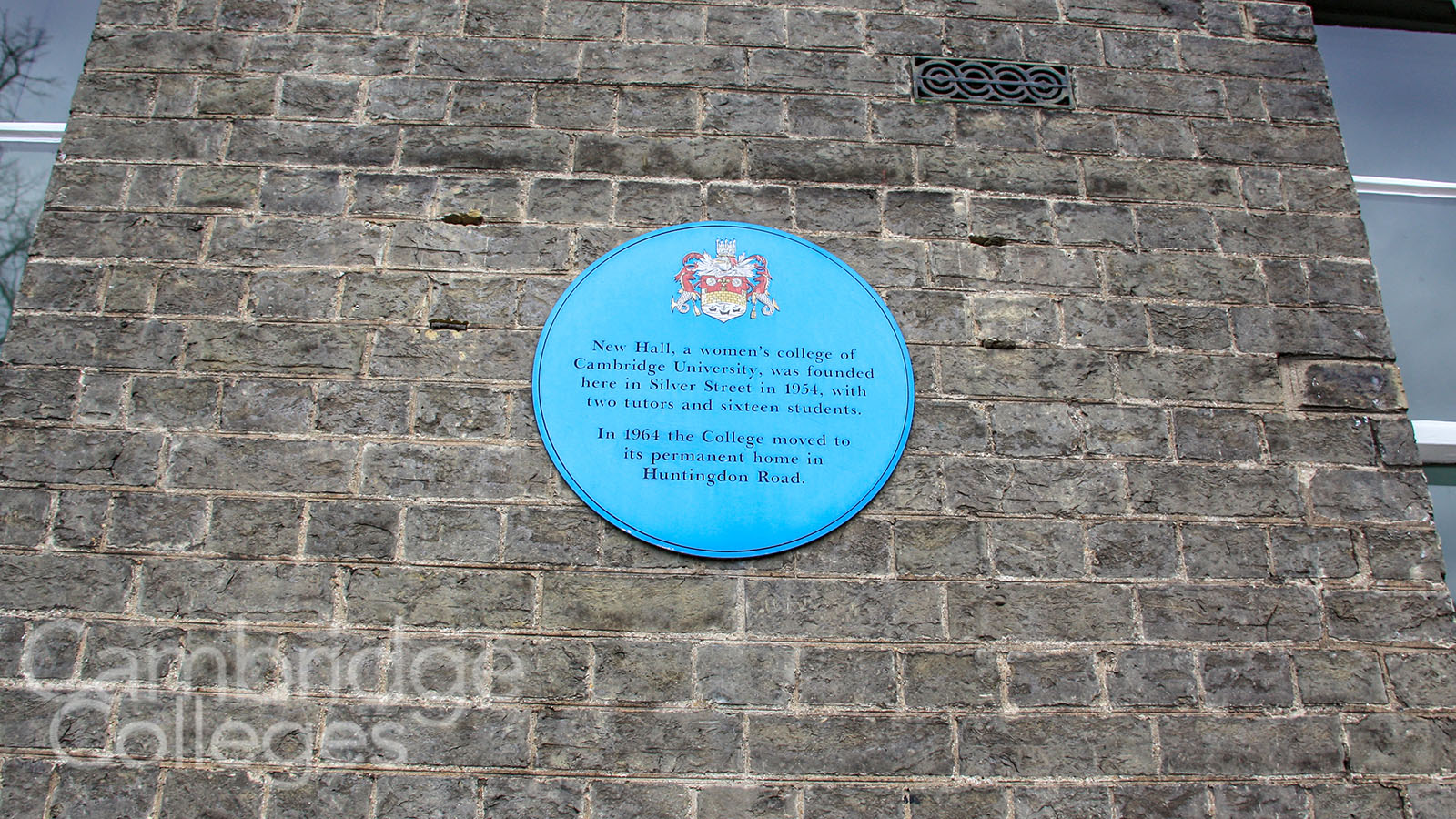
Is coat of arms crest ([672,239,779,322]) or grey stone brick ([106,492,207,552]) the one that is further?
coat of arms crest ([672,239,779,322])

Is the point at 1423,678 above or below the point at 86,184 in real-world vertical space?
below

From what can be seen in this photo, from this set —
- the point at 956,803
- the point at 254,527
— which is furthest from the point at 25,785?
the point at 956,803

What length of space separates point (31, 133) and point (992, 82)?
12.3 feet

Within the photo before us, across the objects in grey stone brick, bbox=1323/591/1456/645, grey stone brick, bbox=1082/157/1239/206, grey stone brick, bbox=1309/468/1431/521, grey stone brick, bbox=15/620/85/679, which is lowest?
grey stone brick, bbox=15/620/85/679

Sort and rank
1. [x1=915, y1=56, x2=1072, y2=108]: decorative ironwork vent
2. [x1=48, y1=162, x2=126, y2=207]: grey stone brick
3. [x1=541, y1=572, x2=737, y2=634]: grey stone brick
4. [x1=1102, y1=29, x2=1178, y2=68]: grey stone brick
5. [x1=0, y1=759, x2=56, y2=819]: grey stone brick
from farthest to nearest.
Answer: [x1=1102, y1=29, x2=1178, y2=68]: grey stone brick
[x1=915, y1=56, x2=1072, y2=108]: decorative ironwork vent
[x1=48, y1=162, x2=126, y2=207]: grey stone brick
[x1=541, y1=572, x2=737, y2=634]: grey stone brick
[x1=0, y1=759, x2=56, y2=819]: grey stone brick

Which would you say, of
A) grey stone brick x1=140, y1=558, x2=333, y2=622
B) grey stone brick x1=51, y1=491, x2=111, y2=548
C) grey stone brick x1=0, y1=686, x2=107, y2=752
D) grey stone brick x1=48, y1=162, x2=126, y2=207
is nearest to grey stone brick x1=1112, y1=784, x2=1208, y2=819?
grey stone brick x1=140, y1=558, x2=333, y2=622

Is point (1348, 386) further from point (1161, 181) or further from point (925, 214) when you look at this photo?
point (925, 214)

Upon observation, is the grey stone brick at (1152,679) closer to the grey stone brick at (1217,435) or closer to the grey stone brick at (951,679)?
the grey stone brick at (951,679)

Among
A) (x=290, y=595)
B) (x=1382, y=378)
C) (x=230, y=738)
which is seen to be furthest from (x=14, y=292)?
(x=1382, y=378)

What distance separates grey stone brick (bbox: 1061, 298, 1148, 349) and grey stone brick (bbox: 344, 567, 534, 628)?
1.97 m

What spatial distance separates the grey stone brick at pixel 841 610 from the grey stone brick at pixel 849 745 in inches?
9.4

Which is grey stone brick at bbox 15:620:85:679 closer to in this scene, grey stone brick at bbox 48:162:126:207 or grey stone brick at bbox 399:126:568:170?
grey stone brick at bbox 48:162:126:207

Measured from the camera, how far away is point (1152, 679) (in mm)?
2650

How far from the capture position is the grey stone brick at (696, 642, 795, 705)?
254 centimetres
